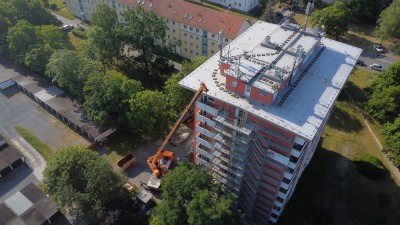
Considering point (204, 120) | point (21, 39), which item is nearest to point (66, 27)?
point (21, 39)

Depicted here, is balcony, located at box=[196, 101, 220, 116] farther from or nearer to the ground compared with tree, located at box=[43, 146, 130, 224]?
farther from the ground

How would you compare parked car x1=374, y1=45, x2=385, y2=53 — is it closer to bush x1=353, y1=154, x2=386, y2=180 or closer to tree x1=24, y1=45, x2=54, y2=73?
bush x1=353, y1=154, x2=386, y2=180

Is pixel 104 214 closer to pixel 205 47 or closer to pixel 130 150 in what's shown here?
pixel 130 150

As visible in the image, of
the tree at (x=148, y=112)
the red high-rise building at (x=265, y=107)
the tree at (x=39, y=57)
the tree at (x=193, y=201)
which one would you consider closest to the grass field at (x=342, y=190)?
the red high-rise building at (x=265, y=107)

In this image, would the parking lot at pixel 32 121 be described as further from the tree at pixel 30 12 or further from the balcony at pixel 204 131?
the balcony at pixel 204 131

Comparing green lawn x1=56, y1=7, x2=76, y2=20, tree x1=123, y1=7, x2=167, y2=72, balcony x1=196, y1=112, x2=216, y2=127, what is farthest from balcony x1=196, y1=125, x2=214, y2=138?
green lawn x1=56, y1=7, x2=76, y2=20

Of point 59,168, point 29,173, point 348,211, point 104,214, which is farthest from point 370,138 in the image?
point 29,173

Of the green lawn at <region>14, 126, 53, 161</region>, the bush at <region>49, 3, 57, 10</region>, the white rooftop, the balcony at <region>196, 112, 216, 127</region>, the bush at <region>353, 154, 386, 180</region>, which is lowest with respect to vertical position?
the green lawn at <region>14, 126, 53, 161</region>
